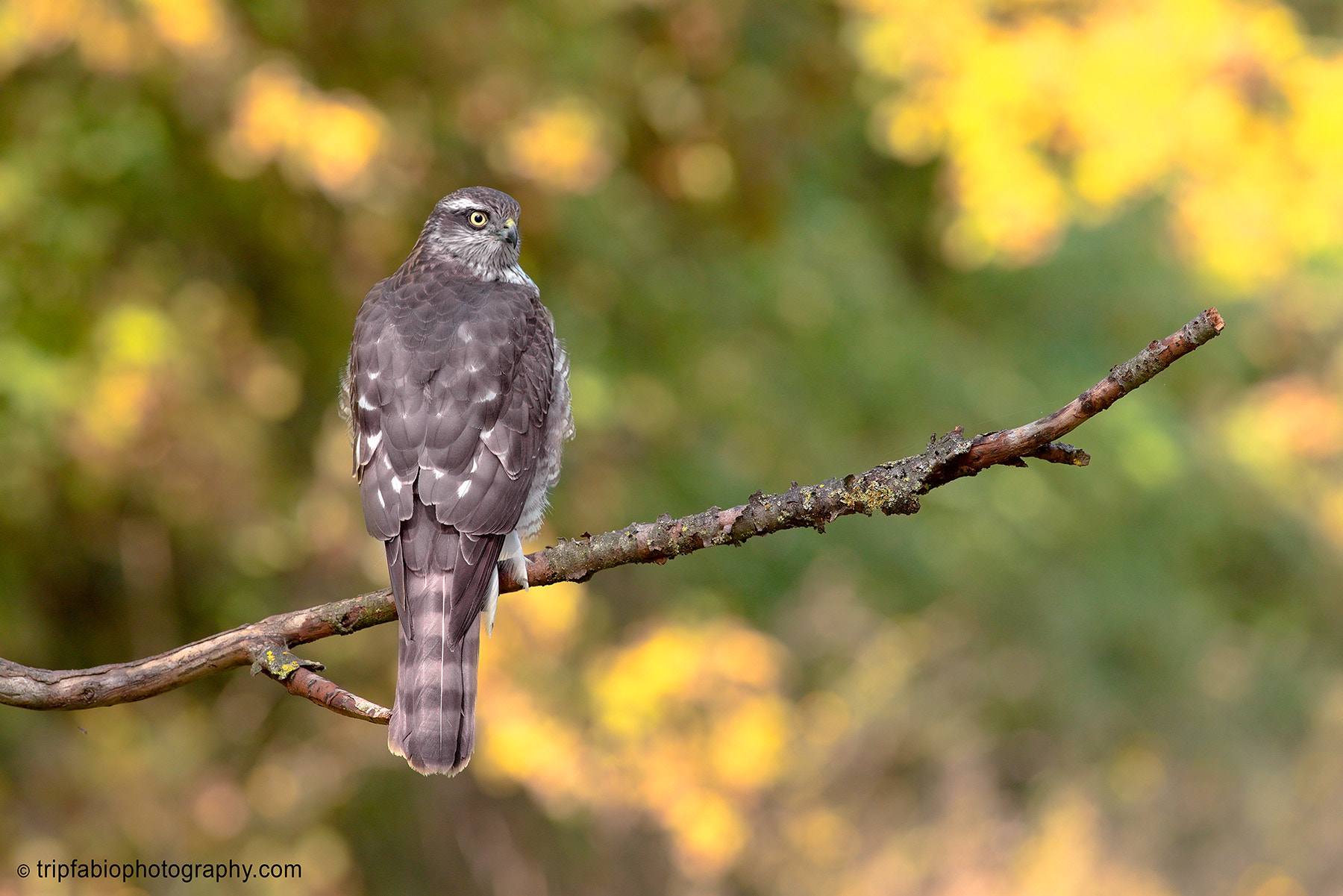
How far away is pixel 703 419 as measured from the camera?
22.4ft

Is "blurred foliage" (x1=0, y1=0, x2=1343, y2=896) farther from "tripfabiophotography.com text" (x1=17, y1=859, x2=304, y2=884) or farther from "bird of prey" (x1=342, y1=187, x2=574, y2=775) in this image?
"bird of prey" (x1=342, y1=187, x2=574, y2=775)

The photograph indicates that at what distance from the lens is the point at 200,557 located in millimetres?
6973

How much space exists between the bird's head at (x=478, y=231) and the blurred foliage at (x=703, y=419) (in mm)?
1631

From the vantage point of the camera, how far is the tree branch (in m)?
2.18

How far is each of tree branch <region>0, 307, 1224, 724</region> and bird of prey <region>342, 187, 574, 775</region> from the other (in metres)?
0.12

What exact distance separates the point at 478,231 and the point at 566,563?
1.60 meters

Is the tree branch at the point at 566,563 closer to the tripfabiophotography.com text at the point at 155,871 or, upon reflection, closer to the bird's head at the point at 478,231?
the bird's head at the point at 478,231

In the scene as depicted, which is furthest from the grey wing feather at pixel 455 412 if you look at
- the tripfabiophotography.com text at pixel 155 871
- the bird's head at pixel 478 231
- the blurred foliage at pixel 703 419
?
the tripfabiophotography.com text at pixel 155 871

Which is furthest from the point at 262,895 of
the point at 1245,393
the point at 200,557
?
the point at 1245,393

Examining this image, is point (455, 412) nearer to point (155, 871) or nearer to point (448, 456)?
point (448, 456)

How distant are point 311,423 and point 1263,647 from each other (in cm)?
871

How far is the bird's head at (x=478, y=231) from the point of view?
3.83 m

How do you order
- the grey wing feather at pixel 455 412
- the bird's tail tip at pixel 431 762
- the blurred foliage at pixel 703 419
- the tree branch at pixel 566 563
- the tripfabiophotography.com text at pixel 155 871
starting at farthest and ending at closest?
the tripfabiophotography.com text at pixel 155 871, the blurred foliage at pixel 703 419, the grey wing feather at pixel 455 412, the bird's tail tip at pixel 431 762, the tree branch at pixel 566 563

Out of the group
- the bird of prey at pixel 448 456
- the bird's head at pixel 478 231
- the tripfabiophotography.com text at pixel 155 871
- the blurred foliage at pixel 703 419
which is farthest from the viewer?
the tripfabiophotography.com text at pixel 155 871
